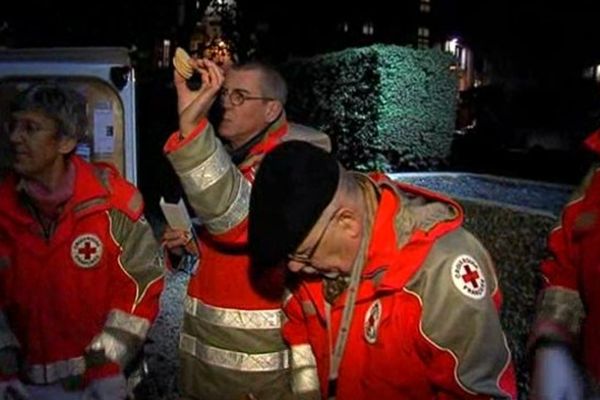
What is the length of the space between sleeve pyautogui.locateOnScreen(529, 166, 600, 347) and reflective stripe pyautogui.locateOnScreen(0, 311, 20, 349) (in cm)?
181

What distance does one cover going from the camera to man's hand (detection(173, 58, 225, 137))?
10.3ft

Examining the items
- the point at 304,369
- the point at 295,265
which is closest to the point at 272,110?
the point at 304,369

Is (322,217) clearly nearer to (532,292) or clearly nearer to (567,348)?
(567,348)

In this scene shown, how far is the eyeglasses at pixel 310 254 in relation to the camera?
2410mm

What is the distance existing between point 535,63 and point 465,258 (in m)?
26.1

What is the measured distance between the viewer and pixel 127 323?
3516 millimetres

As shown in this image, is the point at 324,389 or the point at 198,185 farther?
the point at 198,185

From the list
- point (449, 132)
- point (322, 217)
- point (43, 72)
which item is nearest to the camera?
point (322, 217)

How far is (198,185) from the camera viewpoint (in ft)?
10.2

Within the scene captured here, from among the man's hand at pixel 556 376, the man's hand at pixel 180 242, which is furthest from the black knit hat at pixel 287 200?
the man's hand at pixel 180 242

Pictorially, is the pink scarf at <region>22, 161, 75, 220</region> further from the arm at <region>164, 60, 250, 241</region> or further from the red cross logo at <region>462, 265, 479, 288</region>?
the red cross logo at <region>462, 265, 479, 288</region>

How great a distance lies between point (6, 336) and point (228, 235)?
0.92m

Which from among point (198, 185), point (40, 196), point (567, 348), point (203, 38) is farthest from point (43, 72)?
point (203, 38)

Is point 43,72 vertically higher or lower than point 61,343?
higher
